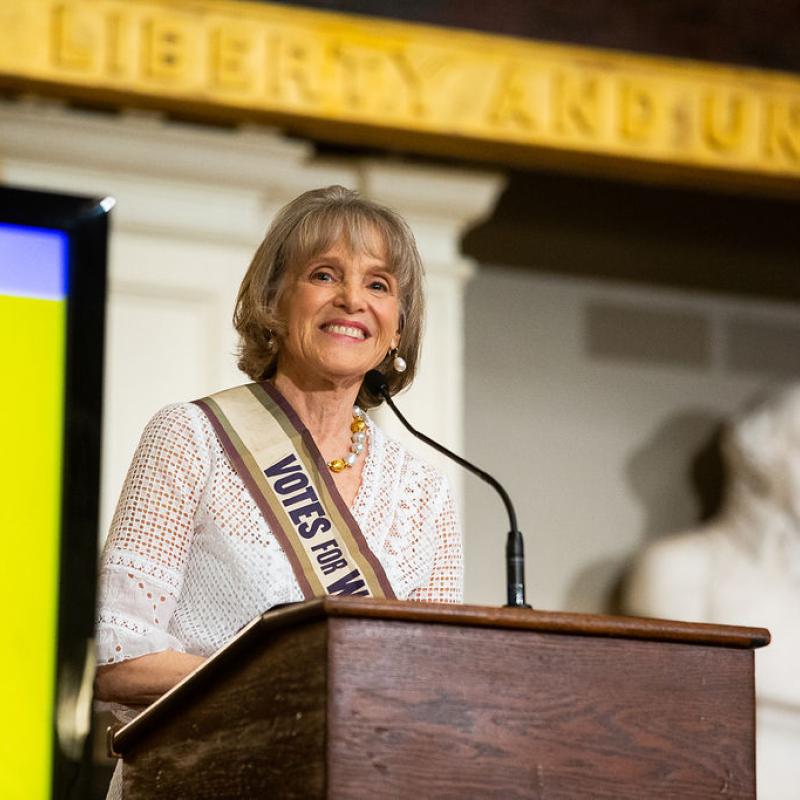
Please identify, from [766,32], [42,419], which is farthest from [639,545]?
[42,419]

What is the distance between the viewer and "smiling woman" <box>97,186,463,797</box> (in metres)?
2.02

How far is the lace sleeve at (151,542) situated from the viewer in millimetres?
1985

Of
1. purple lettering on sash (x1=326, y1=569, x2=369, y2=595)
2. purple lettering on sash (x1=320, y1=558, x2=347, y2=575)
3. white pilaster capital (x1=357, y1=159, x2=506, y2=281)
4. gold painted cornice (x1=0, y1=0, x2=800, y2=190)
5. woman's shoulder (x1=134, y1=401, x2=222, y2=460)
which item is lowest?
purple lettering on sash (x1=326, y1=569, x2=369, y2=595)

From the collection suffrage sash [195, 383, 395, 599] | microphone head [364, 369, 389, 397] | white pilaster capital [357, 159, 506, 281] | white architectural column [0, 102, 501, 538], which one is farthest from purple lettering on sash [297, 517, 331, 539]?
white pilaster capital [357, 159, 506, 281]

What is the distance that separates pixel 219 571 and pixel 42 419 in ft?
2.34

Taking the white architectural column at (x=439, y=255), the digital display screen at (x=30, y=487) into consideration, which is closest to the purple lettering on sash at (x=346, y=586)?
the digital display screen at (x=30, y=487)

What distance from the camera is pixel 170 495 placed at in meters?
2.04

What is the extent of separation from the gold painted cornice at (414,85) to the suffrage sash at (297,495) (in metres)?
1.86

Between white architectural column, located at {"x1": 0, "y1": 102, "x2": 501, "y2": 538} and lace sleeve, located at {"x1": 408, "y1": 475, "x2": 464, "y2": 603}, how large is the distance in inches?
67.2

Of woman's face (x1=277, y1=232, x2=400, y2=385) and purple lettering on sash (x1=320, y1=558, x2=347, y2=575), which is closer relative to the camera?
purple lettering on sash (x1=320, y1=558, x2=347, y2=575)

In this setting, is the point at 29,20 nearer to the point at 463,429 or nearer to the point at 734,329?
the point at 463,429

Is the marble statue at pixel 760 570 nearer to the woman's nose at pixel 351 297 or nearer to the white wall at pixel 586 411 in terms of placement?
the white wall at pixel 586 411

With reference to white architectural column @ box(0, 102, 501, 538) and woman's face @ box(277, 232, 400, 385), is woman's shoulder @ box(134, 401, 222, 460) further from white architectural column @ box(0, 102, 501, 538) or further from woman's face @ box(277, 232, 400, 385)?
white architectural column @ box(0, 102, 501, 538)

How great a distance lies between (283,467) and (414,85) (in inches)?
82.3
